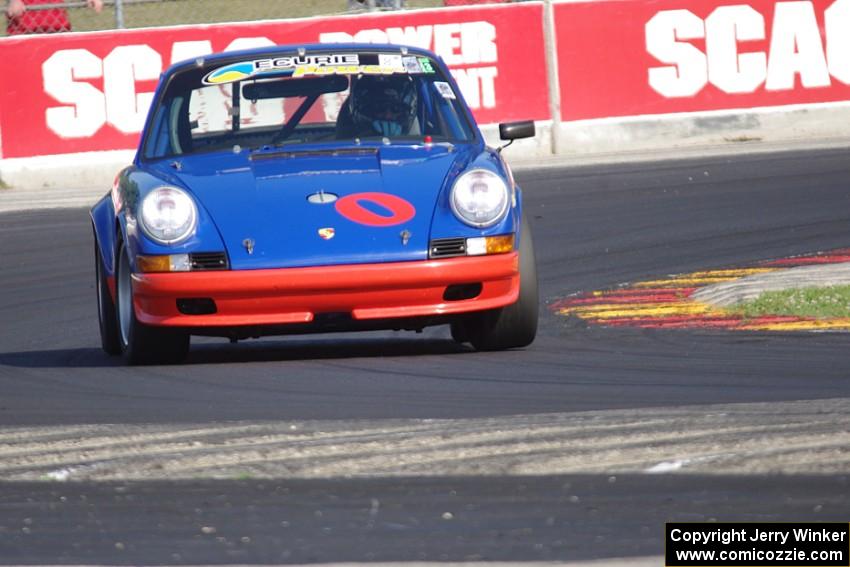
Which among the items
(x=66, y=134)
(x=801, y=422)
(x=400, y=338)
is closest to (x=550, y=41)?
(x=66, y=134)

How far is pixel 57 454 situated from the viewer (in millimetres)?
5227

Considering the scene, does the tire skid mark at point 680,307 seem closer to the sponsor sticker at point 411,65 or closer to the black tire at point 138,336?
the sponsor sticker at point 411,65

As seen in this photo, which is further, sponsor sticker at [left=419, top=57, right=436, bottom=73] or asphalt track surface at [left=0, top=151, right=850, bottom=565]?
sponsor sticker at [left=419, top=57, right=436, bottom=73]

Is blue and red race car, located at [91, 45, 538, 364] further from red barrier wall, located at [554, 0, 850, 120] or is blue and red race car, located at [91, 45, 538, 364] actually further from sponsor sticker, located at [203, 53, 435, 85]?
red barrier wall, located at [554, 0, 850, 120]

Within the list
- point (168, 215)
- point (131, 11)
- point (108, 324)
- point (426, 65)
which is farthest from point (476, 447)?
point (131, 11)

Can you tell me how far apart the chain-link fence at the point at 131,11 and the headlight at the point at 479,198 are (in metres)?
9.78

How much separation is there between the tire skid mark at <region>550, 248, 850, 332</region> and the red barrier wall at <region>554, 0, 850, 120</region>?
6113mm

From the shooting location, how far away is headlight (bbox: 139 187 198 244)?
22.6 ft

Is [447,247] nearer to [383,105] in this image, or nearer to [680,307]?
[383,105]

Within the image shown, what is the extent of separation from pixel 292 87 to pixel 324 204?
1.14 m

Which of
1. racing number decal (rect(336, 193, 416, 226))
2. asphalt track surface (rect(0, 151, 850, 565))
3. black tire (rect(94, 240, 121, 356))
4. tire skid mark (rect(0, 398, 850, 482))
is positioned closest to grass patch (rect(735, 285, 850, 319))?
asphalt track surface (rect(0, 151, 850, 565))

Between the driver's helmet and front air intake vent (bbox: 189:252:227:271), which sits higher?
the driver's helmet

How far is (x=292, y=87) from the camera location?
793cm

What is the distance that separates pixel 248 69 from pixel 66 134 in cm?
829
